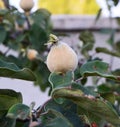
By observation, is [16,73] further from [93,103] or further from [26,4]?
[26,4]

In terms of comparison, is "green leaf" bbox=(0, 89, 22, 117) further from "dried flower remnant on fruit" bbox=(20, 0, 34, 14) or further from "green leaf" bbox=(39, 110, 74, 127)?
"dried flower remnant on fruit" bbox=(20, 0, 34, 14)

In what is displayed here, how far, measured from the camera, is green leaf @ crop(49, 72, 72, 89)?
0.73 meters

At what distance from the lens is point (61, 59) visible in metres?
0.76

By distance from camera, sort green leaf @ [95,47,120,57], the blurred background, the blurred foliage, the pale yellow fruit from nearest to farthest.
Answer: green leaf @ [95,47,120,57] < the pale yellow fruit < the blurred background < the blurred foliage

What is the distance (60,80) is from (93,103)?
0.30ft

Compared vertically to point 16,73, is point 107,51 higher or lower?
lower

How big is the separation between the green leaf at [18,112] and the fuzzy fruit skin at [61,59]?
0.31 feet

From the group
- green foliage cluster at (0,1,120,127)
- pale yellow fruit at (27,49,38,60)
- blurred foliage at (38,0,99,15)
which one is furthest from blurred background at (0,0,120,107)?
blurred foliage at (38,0,99,15)

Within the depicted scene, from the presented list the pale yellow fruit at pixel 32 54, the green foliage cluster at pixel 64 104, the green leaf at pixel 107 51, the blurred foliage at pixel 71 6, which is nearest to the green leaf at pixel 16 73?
the green foliage cluster at pixel 64 104

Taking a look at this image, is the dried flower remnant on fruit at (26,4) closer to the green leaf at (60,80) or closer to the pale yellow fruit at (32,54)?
the pale yellow fruit at (32,54)

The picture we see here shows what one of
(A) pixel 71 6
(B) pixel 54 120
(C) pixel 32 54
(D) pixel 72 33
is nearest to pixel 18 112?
(B) pixel 54 120

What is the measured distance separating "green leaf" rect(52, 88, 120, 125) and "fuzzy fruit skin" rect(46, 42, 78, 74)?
80 mm

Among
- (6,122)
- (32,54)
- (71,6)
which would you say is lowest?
(71,6)

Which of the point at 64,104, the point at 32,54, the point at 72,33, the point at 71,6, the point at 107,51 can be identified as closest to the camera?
the point at 64,104
